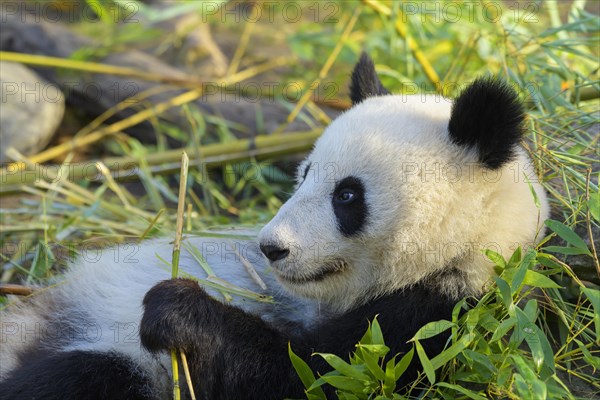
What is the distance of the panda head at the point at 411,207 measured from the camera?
2230 millimetres

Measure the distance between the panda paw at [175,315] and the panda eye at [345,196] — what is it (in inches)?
19.9

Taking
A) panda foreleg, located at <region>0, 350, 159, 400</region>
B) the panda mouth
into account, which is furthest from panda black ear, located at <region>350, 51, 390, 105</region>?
panda foreleg, located at <region>0, 350, 159, 400</region>

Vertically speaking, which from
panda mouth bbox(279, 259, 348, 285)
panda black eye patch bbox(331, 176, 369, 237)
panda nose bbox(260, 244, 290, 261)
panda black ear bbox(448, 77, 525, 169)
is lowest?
panda mouth bbox(279, 259, 348, 285)

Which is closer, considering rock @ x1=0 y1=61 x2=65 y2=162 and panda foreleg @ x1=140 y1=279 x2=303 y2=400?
panda foreleg @ x1=140 y1=279 x2=303 y2=400

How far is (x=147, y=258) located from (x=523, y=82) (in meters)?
1.74

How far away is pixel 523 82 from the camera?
3.22m

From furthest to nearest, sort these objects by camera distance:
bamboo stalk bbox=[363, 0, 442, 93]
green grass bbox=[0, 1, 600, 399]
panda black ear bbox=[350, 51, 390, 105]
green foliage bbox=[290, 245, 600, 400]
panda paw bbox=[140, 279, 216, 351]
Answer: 1. bamboo stalk bbox=[363, 0, 442, 93]
2. panda black ear bbox=[350, 51, 390, 105]
3. panda paw bbox=[140, 279, 216, 351]
4. green grass bbox=[0, 1, 600, 399]
5. green foliage bbox=[290, 245, 600, 400]

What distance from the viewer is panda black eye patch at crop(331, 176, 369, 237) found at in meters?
2.30

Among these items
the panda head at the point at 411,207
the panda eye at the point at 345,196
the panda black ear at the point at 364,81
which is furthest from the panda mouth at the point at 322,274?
the panda black ear at the point at 364,81

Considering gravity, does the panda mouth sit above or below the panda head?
below

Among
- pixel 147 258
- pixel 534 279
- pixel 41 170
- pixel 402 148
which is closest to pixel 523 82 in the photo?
pixel 402 148

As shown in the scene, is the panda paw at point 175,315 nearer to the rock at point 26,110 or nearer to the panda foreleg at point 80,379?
the panda foreleg at point 80,379

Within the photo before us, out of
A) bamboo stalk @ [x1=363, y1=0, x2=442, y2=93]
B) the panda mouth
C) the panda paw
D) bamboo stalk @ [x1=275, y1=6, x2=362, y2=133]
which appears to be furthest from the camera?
bamboo stalk @ [x1=275, y1=6, x2=362, y2=133]

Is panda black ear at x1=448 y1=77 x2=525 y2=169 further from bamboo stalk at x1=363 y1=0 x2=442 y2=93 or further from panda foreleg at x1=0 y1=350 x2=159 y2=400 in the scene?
bamboo stalk at x1=363 y1=0 x2=442 y2=93
